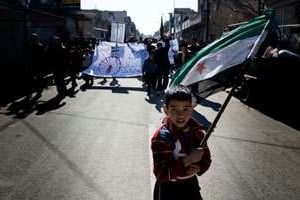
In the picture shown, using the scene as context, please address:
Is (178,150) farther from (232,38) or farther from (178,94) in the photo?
(232,38)

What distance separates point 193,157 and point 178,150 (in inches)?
5.5

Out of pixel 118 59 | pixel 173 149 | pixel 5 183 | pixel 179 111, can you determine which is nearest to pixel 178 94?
pixel 179 111

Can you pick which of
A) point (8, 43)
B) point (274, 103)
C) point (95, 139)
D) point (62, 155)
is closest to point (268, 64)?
point (274, 103)

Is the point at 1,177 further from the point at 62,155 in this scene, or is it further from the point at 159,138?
the point at 159,138

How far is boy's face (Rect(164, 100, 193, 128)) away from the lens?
3.18 meters

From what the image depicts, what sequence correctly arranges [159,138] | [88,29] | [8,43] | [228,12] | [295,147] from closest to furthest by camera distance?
[159,138] → [295,147] → [8,43] → [228,12] → [88,29]

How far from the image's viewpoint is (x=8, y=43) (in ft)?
79.6

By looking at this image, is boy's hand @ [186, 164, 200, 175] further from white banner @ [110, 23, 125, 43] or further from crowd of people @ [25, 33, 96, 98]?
white banner @ [110, 23, 125, 43]

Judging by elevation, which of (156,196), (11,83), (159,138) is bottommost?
(11,83)

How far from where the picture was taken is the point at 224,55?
328 centimetres

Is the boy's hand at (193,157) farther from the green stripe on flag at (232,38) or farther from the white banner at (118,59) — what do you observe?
the white banner at (118,59)

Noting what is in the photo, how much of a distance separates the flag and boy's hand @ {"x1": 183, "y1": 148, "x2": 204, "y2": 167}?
0.45 m

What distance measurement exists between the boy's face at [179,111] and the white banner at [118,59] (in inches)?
703

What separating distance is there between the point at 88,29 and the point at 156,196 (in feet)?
259
